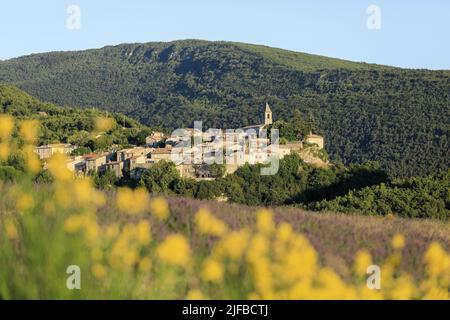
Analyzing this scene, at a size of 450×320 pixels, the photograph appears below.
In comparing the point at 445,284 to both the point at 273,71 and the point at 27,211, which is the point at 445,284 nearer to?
the point at 27,211

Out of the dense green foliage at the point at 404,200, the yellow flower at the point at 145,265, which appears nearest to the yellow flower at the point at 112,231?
the yellow flower at the point at 145,265

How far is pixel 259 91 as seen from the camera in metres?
128

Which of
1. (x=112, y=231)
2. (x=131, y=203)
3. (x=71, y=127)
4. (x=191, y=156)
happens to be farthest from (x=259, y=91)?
(x=112, y=231)

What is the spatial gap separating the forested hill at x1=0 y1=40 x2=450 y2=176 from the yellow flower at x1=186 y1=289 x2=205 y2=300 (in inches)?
2243

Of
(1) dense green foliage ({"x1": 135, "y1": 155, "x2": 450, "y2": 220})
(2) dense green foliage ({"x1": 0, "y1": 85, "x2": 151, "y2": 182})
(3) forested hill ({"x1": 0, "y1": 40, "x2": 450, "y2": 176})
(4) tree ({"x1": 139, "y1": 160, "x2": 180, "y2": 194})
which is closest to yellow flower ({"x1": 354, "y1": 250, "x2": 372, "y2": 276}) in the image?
(1) dense green foliage ({"x1": 135, "y1": 155, "x2": 450, "y2": 220})

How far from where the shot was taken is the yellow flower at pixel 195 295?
324 centimetres

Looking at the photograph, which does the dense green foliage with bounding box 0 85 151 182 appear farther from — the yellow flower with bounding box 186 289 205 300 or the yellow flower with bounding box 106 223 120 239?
the yellow flower with bounding box 186 289 205 300

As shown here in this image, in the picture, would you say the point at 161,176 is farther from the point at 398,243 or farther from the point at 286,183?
the point at 398,243

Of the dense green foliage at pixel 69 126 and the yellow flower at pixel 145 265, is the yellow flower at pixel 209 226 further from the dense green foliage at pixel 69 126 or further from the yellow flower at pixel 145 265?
the dense green foliage at pixel 69 126

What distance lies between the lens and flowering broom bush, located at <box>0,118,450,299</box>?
10.7ft

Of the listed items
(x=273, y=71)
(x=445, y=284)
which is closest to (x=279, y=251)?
(x=445, y=284)

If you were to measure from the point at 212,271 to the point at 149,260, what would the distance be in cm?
41

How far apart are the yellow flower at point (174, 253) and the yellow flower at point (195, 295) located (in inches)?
6.4

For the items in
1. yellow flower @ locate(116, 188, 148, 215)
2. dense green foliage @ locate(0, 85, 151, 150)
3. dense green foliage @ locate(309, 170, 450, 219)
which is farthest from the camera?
dense green foliage @ locate(0, 85, 151, 150)
